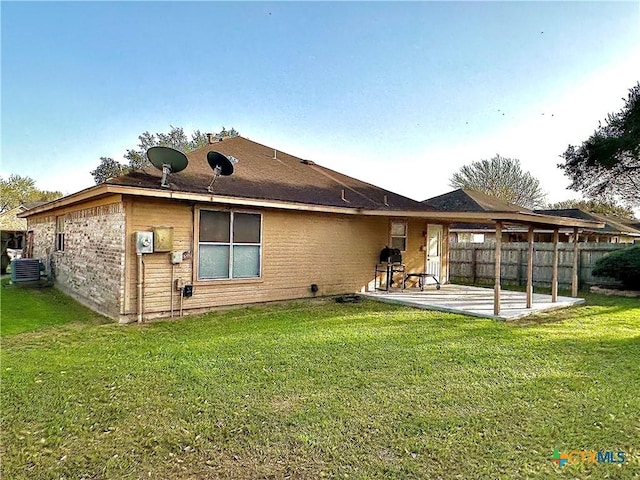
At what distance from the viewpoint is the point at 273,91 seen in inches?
555

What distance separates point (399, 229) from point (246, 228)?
4.93 metres

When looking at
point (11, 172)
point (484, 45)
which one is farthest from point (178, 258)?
point (11, 172)

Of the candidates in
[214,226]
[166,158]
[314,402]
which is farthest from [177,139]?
[314,402]

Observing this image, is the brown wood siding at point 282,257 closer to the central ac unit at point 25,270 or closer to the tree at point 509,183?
the central ac unit at point 25,270

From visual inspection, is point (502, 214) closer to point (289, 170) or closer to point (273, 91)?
point (289, 170)

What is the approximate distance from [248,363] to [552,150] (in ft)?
57.4

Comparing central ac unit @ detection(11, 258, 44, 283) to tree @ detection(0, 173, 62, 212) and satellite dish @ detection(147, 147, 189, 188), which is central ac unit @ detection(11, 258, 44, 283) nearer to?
satellite dish @ detection(147, 147, 189, 188)

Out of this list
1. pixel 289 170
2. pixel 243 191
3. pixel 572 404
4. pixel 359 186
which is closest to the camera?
pixel 572 404

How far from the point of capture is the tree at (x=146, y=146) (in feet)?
88.7

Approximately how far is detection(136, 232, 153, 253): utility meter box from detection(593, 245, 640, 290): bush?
1248cm

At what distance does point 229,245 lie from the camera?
813 cm

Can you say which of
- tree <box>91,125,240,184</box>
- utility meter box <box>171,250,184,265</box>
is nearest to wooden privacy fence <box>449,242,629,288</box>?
utility meter box <box>171,250,184,265</box>

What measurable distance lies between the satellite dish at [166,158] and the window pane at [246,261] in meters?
1.97

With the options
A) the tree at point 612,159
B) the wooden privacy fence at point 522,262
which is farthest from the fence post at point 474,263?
the tree at point 612,159
